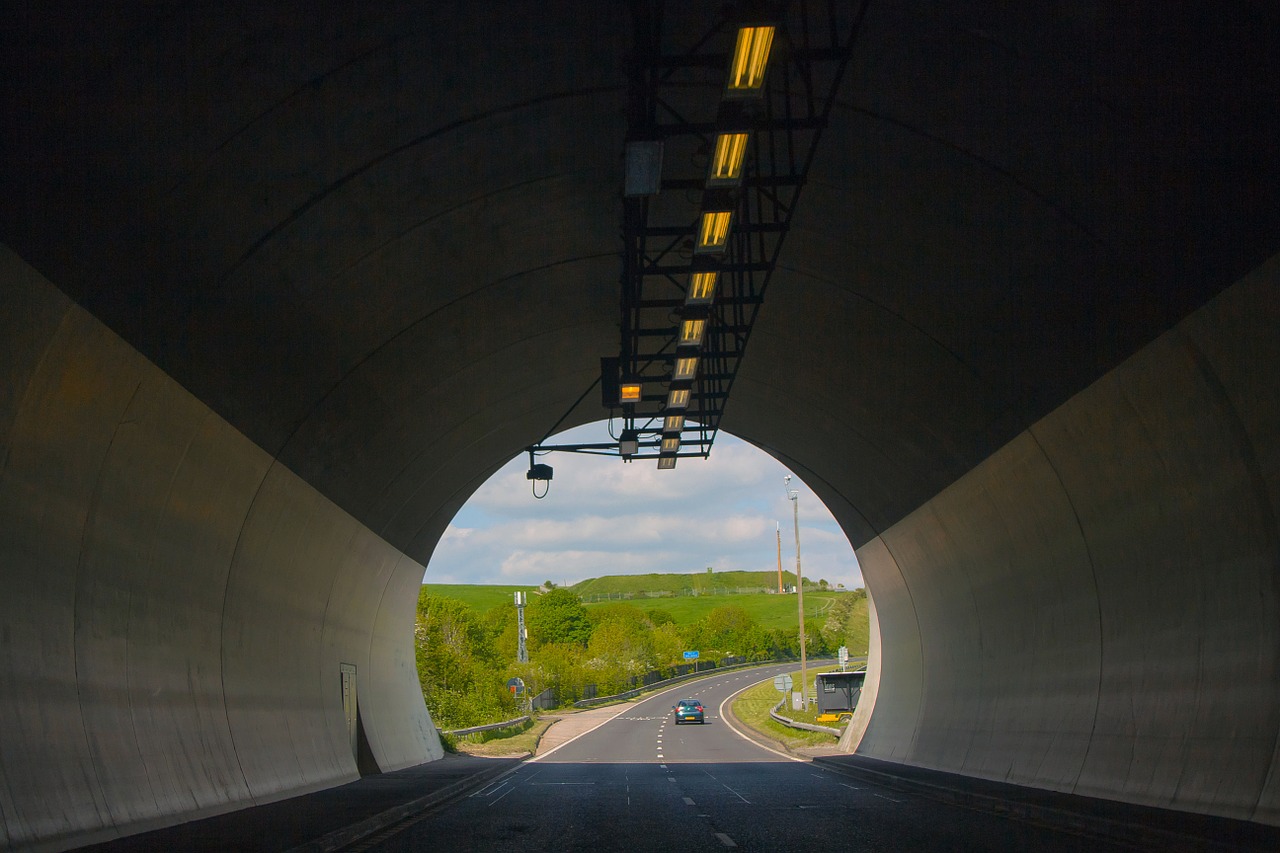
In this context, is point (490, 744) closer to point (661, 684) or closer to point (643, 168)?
point (643, 168)

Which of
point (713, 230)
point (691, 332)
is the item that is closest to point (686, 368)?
point (691, 332)

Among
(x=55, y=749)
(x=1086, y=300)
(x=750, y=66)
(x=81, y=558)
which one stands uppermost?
(x=750, y=66)

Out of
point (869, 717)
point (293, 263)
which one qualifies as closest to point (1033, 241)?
point (293, 263)

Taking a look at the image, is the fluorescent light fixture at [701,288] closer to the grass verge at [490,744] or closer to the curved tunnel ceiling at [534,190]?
the curved tunnel ceiling at [534,190]

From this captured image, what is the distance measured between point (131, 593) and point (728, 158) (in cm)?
803

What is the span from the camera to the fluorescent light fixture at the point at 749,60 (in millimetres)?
10430

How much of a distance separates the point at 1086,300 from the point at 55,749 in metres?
11.3

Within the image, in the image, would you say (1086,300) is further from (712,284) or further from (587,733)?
(587,733)

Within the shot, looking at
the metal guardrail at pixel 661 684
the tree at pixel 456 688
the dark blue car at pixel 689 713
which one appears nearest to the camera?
the tree at pixel 456 688

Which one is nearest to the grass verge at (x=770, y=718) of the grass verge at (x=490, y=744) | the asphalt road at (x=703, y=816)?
the asphalt road at (x=703, y=816)

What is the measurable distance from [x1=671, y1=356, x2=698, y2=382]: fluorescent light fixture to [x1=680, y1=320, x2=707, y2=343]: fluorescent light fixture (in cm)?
86

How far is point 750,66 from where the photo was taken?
1084 cm

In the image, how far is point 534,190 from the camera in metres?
14.6

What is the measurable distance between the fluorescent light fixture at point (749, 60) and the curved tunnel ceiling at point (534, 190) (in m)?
1.10
